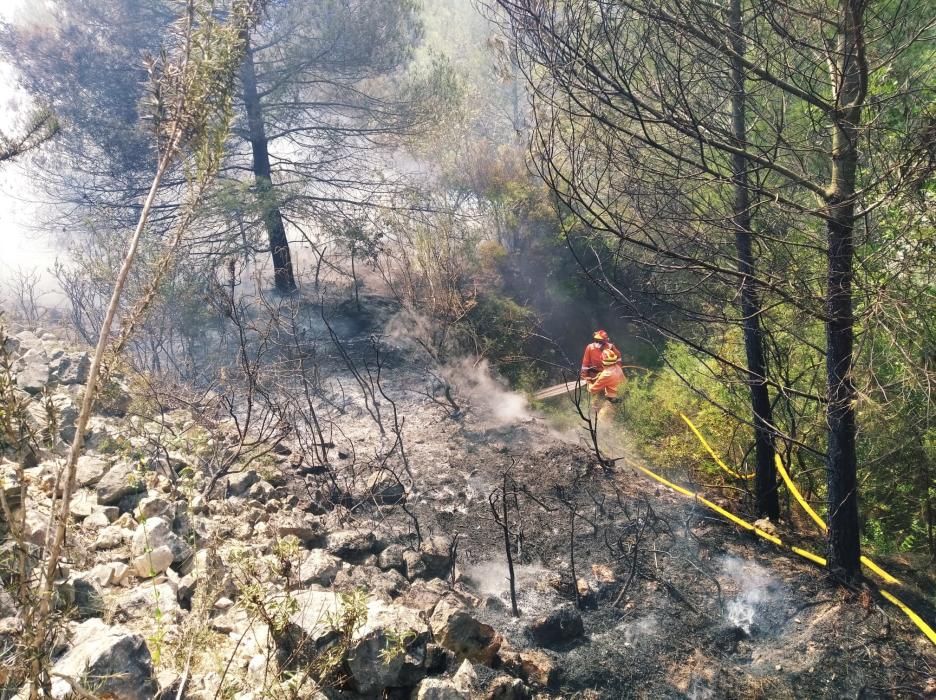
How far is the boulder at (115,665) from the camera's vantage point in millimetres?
2558

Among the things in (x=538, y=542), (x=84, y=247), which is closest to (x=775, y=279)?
(x=538, y=542)

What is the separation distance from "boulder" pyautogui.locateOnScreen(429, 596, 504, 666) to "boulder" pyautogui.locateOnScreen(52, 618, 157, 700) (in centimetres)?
164

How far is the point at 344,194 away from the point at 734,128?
354 inches

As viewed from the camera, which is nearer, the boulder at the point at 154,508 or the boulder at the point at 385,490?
the boulder at the point at 154,508

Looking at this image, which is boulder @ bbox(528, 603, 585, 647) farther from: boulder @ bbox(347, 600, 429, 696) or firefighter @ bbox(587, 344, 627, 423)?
firefighter @ bbox(587, 344, 627, 423)

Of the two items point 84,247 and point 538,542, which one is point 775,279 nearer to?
point 538,542

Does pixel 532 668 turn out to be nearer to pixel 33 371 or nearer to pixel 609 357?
pixel 609 357

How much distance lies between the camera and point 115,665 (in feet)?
8.49

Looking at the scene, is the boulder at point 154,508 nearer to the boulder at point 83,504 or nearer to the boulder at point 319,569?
the boulder at point 83,504

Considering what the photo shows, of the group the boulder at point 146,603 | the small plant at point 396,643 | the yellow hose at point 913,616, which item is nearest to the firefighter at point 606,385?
the yellow hose at point 913,616

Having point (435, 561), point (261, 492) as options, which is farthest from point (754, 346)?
point (261, 492)

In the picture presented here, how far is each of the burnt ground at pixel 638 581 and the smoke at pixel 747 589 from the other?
0.01 m

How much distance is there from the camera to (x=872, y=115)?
4.29 meters

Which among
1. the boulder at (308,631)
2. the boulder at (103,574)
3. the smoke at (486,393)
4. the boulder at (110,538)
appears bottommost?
the smoke at (486,393)
